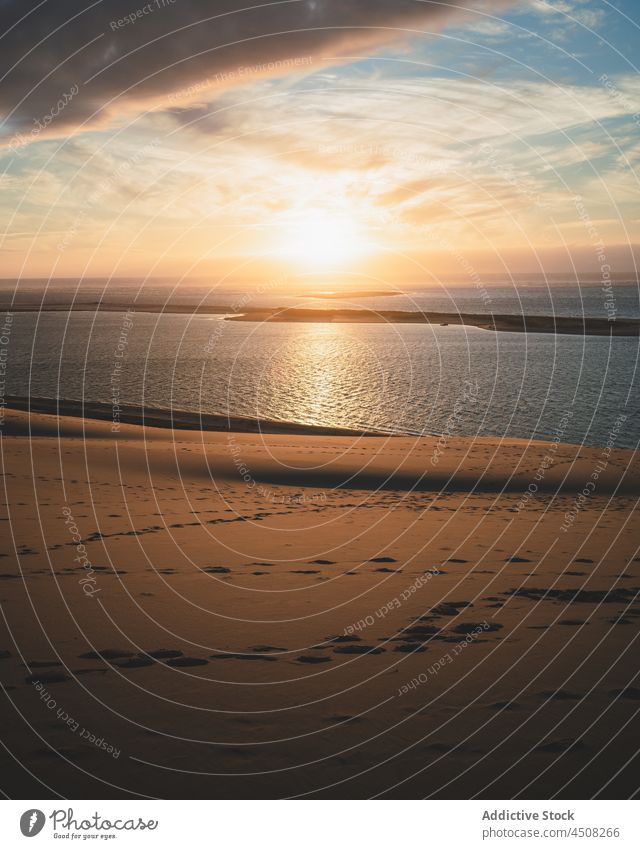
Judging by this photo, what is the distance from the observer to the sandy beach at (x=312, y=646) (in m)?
6.66

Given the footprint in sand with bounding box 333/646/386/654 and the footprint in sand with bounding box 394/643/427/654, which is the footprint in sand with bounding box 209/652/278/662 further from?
the footprint in sand with bounding box 394/643/427/654

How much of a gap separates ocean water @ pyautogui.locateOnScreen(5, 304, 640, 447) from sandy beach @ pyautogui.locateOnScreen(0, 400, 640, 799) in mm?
21062

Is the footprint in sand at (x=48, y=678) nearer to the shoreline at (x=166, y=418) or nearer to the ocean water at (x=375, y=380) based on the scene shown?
the shoreline at (x=166, y=418)

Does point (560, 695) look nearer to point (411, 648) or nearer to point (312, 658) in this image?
point (411, 648)

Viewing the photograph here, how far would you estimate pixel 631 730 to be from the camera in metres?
7.29

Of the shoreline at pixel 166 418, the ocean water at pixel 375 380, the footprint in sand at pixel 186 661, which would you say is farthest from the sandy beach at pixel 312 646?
the ocean water at pixel 375 380

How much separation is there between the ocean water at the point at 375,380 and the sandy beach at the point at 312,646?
69.1 feet

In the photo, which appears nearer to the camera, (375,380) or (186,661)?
(186,661)

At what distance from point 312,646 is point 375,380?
165 feet

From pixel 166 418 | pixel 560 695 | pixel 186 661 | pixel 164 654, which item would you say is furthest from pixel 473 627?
pixel 166 418

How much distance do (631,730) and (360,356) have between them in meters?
74.7

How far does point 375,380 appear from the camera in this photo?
59156mm

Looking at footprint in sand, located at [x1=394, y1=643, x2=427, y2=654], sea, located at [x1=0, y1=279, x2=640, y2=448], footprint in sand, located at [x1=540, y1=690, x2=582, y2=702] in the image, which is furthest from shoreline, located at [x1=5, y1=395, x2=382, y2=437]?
footprint in sand, located at [x1=540, y1=690, x2=582, y2=702]

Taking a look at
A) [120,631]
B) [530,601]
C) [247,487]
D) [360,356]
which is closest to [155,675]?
[120,631]
